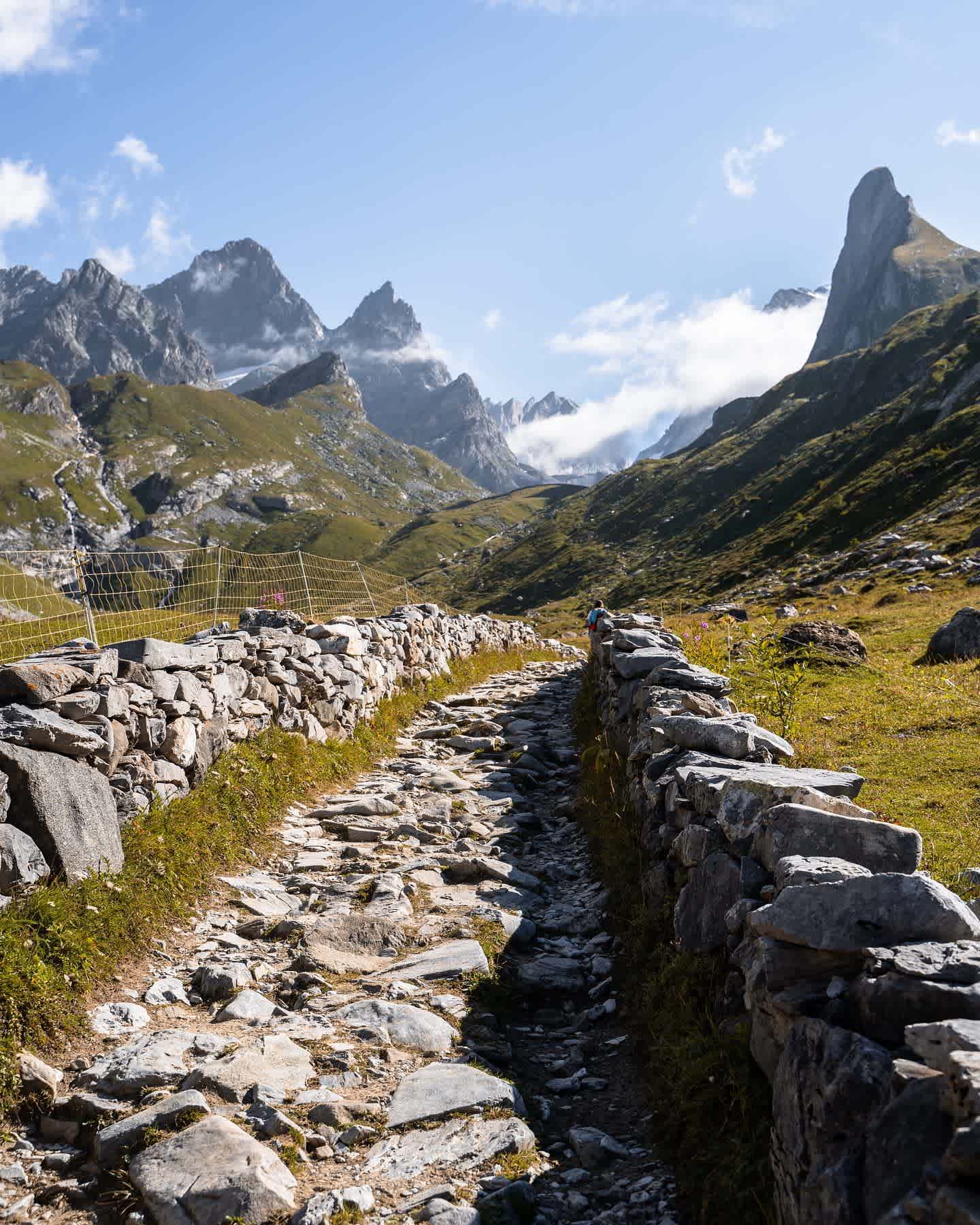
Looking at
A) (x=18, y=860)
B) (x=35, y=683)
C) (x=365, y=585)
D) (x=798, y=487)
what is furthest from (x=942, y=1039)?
(x=798, y=487)

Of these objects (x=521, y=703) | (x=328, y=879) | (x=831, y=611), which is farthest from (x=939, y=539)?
(x=328, y=879)

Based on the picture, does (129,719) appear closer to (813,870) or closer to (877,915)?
(813,870)

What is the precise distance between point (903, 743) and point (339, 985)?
783 cm

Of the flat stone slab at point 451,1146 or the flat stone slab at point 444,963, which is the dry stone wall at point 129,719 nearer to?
the flat stone slab at point 444,963

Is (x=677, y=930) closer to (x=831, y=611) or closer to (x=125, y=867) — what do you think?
(x=125, y=867)

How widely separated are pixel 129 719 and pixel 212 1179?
5.15 m

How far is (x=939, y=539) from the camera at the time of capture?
52.0 metres

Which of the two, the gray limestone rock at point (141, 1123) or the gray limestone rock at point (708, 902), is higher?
the gray limestone rock at point (708, 902)

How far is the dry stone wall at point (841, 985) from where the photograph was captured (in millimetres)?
2648

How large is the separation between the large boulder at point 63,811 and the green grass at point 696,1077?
4490 mm

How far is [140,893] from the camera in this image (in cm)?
698

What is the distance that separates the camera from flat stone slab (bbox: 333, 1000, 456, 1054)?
17.9ft

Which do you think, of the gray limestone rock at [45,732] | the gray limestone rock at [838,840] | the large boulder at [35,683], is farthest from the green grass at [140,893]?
the gray limestone rock at [838,840]

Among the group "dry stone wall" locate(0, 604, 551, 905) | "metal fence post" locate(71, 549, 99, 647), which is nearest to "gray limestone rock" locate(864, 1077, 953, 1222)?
"dry stone wall" locate(0, 604, 551, 905)
